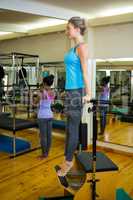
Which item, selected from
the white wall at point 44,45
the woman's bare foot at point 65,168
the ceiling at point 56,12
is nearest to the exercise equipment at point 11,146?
the white wall at point 44,45

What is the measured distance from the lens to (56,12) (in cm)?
404

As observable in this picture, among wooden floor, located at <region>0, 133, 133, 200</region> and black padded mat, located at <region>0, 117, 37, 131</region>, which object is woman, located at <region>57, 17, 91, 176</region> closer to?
wooden floor, located at <region>0, 133, 133, 200</region>

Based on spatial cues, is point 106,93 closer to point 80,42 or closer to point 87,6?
point 87,6

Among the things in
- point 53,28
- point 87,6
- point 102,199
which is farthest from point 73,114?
point 53,28

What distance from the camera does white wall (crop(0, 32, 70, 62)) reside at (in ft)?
17.5

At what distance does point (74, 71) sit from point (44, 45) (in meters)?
3.96

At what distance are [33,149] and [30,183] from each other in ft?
4.70

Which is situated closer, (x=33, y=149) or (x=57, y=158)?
(x=57, y=158)

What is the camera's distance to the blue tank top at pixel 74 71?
1824 mm

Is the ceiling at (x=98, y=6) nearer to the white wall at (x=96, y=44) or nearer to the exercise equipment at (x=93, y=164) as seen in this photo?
the white wall at (x=96, y=44)

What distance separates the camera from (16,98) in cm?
571

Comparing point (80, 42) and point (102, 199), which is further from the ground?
point (80, 42)

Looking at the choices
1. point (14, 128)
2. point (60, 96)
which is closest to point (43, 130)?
point (14, 128)

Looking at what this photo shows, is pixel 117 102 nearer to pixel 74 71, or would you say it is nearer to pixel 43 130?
pixel 43 130
